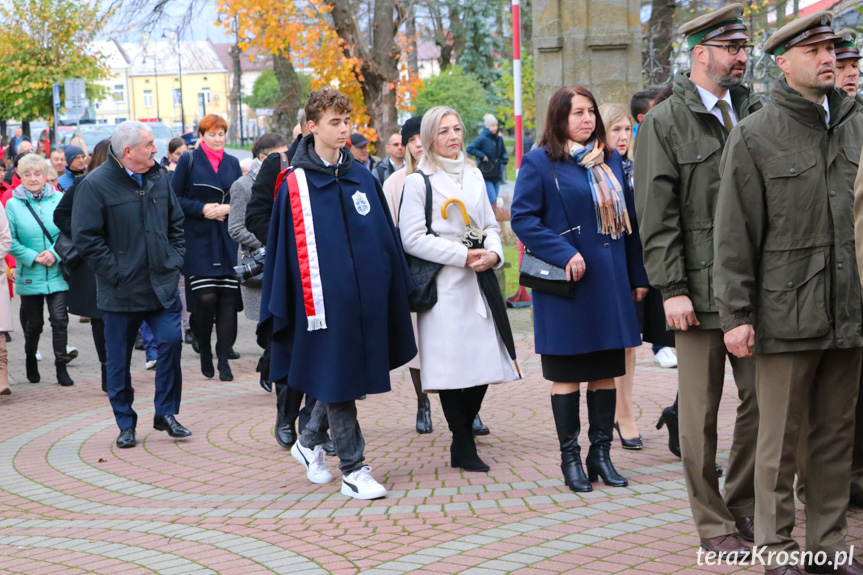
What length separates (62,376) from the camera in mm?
10539

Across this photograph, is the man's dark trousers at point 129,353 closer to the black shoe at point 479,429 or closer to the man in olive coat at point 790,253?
the black shoe at point 479,429

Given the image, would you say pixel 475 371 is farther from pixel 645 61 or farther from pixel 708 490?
pixel 645 61

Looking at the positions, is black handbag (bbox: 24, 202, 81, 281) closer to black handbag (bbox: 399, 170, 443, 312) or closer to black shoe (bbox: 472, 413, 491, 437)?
black shoe (bbox: 472, 413, 491, 437)

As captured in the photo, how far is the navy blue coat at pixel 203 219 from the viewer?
10094 mm

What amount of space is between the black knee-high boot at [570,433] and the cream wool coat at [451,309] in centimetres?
65

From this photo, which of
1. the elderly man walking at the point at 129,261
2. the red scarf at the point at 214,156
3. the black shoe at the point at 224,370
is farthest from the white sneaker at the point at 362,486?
the red scarf at the point at 214,156

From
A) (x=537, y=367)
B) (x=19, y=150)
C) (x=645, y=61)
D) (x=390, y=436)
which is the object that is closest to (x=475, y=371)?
(x=390, y=436)

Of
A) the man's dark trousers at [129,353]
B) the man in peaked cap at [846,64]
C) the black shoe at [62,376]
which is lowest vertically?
the black shoe at [62,376]

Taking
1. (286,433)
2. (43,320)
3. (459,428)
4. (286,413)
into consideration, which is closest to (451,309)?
(459,428)

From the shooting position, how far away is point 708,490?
15.4 feet

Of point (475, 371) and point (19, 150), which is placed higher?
point (19, 150)

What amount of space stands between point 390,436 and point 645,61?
6.23 metres

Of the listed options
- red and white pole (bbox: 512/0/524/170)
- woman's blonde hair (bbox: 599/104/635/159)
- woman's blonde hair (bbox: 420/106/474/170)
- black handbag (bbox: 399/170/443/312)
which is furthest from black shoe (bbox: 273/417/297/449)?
red and white pole (bbox: 512/0/524/170)

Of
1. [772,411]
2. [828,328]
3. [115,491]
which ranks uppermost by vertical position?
[828,328]
